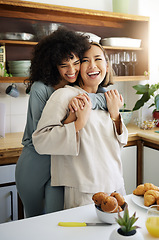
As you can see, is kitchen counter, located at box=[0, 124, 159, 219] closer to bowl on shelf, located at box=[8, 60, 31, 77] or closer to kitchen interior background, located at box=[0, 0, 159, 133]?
kitchen interior background, located at box=[0, 0, 159, 133]

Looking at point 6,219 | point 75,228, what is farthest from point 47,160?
point 6,219

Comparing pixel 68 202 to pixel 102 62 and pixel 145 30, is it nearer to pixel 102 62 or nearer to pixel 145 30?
pixel 102 62

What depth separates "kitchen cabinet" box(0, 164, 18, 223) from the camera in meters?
2.07

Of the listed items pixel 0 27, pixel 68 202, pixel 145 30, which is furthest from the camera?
pixel 145 30

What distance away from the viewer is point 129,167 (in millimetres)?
2660

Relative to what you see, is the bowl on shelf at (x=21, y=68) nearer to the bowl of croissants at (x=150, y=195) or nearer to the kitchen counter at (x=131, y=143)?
the kitchen counter at (x=131, y=143)

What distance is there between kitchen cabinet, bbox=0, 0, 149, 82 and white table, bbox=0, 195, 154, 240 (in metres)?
1.51

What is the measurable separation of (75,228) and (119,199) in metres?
0.19

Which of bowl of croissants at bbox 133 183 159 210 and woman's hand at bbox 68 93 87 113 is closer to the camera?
bowl of croissants at bbox 133 183 159 210

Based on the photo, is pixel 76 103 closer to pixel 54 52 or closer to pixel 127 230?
pixel 54 52

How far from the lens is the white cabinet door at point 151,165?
8.37ft

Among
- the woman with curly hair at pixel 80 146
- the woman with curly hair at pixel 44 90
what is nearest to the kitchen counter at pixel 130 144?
the woman with curly hair at pixel 44 90

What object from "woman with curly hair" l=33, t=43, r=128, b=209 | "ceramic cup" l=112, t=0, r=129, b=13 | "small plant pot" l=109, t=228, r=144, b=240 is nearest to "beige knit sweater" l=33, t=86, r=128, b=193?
"woman with curly hair" l=33, t=43, r=128, b=209

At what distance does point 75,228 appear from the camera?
0.96 m
